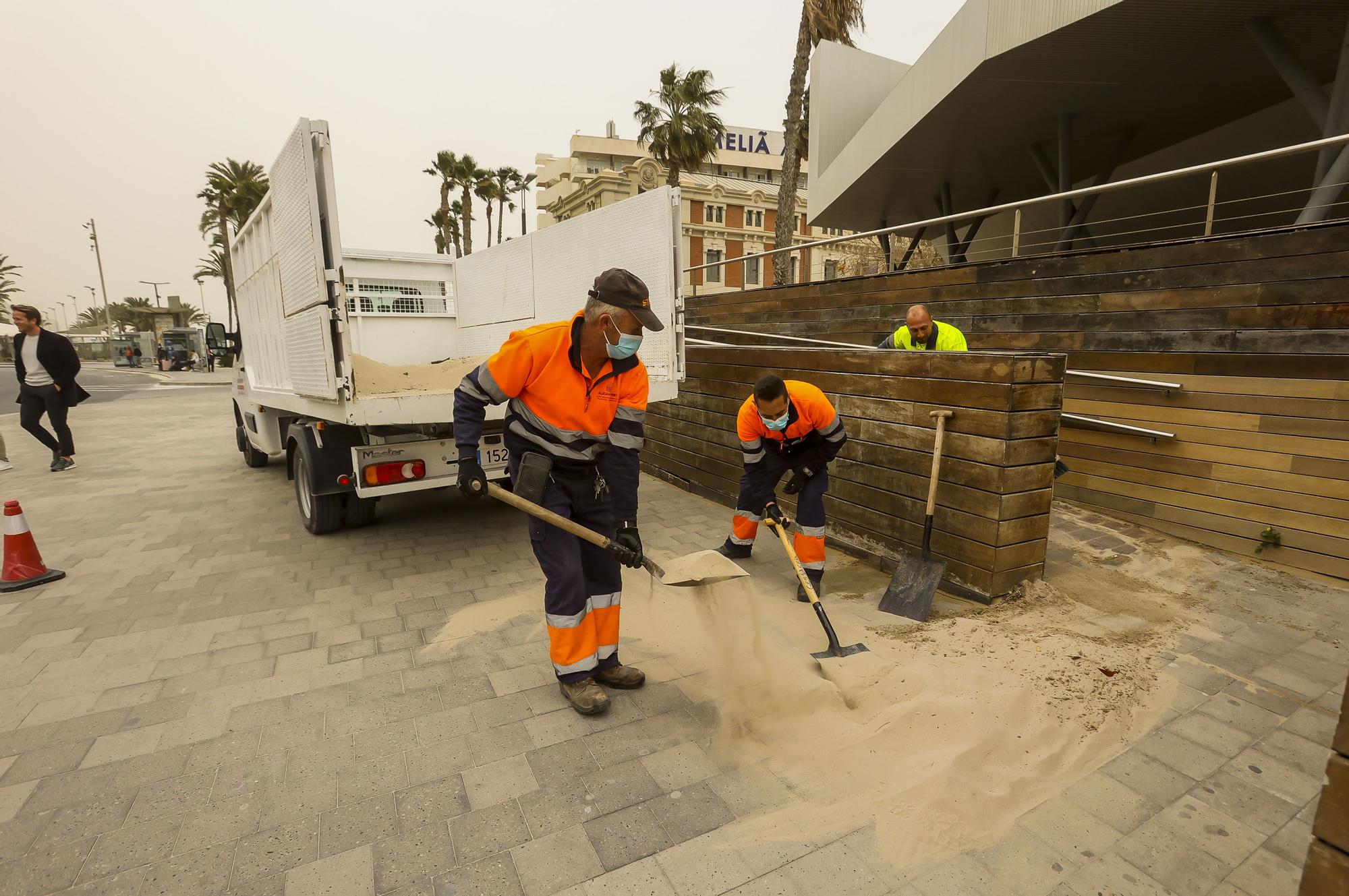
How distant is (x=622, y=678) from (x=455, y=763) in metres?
0.83

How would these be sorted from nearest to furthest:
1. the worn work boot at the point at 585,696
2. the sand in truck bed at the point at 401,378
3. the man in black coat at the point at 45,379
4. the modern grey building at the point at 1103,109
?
the worn work boot at the point at 585,696 < the sand in truck bed at the point at 401,378 < the modern grey building at the point at 1103,109 < the man in black coat at the point at 45,379

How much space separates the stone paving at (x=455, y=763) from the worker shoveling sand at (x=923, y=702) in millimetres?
89

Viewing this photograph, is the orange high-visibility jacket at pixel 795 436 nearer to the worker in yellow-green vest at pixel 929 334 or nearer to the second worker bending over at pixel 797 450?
the second worker bending over at pixel 797 450

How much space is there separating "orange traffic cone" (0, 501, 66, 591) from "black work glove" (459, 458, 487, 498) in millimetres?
3567

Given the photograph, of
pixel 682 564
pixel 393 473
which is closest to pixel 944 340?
pixel 682 564

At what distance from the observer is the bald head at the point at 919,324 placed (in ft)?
17.1

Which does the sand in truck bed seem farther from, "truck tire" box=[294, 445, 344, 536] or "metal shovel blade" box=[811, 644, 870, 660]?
"metal shovel blade" box=[811, 644, 870, 660]

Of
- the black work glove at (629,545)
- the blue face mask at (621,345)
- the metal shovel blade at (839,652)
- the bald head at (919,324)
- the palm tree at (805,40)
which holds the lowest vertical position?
the metal shovel blade at (839,652)

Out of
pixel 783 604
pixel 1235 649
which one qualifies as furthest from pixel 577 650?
pixel 1235 649

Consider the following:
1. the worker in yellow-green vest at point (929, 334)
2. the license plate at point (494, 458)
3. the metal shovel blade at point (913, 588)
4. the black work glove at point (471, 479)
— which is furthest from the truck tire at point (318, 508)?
the worker in yellow-green vest at point (929, 334)

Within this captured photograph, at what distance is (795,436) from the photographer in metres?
4.16

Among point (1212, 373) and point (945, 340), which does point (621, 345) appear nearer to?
point (945, 340)

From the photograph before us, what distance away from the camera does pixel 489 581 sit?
4.29 m

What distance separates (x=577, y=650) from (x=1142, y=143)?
14318 mm
